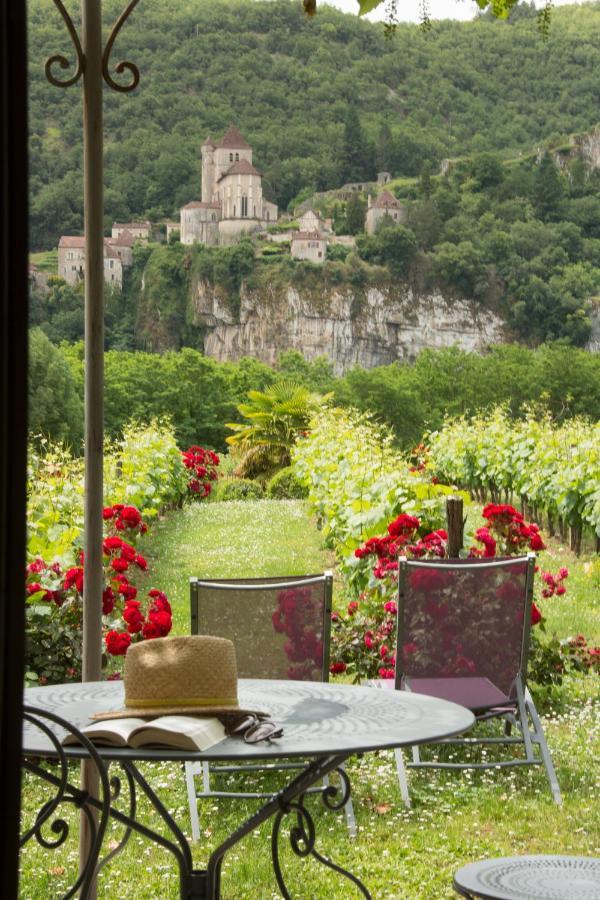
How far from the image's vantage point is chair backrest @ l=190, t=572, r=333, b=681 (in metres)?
2.92

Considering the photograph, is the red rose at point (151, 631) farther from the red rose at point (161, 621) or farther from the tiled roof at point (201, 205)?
the tiled roof at point (201, 205)

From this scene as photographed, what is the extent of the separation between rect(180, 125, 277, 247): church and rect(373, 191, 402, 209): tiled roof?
7652 mm

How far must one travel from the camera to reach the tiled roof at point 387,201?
6353 cm

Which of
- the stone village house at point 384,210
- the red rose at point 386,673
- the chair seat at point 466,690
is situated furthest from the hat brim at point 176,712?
the stone village house at point 384,210

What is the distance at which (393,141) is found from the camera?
67.3 metres

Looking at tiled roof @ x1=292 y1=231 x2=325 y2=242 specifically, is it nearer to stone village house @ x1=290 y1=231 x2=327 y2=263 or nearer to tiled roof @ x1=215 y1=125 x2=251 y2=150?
stone village house @ x1=290 y1=231 x2=327 y2=263

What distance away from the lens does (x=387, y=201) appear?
63781mm

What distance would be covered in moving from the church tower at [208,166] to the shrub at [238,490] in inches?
2026

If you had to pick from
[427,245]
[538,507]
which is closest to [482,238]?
[427,245]

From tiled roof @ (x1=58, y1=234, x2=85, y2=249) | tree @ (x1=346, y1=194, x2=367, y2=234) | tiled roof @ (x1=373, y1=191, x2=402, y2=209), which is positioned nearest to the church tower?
tree @ (x1=346, y1=194, x2=367, y2=234)

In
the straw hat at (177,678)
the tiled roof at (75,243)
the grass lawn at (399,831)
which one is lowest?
the grass lawn at (399,831)

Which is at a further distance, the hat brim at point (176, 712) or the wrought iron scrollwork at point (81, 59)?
the wrought iron scrollwork at point (81, 59)

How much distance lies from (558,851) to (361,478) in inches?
168

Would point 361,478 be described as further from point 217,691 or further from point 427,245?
point 427,245
